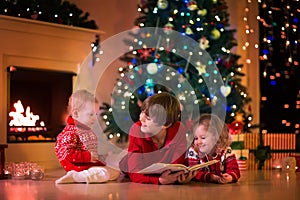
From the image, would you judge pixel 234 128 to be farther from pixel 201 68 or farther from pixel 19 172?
pixel 19 172

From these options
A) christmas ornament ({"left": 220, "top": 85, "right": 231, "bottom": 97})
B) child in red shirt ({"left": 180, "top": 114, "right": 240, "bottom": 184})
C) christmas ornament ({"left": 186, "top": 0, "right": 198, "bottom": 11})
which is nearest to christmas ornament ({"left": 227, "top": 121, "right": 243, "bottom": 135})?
christmas ornament ({"left": 220, "top": 85, "right": 231, "bottom": 97})

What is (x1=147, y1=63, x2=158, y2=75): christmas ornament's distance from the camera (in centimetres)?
456

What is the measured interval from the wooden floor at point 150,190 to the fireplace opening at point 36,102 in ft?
3.79

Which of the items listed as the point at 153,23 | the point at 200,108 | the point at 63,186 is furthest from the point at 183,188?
the point at 153,23

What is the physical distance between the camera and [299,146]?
5031 mm

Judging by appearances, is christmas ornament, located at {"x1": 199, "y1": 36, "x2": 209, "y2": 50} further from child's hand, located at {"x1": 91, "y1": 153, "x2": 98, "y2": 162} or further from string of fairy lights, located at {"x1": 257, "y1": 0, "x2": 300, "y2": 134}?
child's hand, located at {"x1": 91, "y1": 153, "x2": 98, "y2": 162}

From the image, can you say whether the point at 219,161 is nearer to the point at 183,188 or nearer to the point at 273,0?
the point at 183,188

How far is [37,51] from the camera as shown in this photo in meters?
4.73

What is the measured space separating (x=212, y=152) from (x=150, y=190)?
1.82ft

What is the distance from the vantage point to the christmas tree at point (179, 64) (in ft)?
15.2

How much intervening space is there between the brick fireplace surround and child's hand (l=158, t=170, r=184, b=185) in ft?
5.37

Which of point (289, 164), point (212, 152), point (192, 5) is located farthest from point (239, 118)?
point (212, 152)

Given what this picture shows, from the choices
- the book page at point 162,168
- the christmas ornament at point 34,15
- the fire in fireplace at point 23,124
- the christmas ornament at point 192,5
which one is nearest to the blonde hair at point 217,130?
the book page at point 162,168

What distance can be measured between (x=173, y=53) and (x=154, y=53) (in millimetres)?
159
